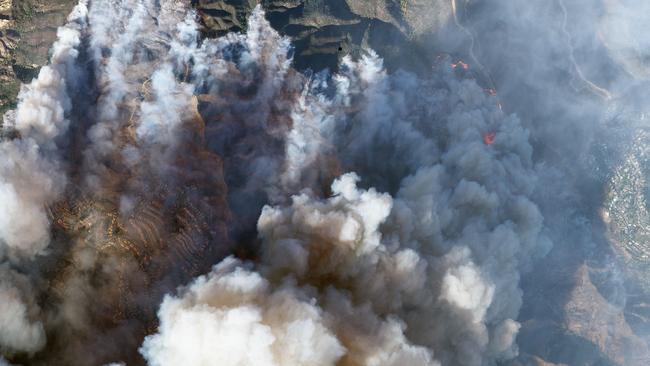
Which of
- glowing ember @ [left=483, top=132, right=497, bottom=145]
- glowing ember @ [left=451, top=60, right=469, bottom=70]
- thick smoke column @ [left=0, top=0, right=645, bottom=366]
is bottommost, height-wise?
glowing ember @ [left=483, top=132, right=497, bottom=145]

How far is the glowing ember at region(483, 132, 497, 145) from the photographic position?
3905 cm

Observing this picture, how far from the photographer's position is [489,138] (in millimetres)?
39469

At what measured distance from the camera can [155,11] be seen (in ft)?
104

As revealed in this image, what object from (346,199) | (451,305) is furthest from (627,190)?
(346,199)

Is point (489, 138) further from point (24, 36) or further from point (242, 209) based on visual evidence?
point (24, 36)

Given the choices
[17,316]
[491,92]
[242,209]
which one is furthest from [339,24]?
[17,316]

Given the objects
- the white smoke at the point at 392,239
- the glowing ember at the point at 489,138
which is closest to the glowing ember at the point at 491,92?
the white smoke at the point at 392,239

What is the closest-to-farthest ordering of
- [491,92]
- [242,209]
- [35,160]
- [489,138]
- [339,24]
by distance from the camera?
[35,160] → [242,209] → [339,24] → [489,138] → [491,92]

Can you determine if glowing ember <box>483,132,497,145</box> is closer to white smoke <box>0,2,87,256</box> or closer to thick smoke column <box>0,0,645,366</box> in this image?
thick smoke column <box>0,0,645,366</box>

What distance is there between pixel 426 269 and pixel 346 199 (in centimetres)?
539

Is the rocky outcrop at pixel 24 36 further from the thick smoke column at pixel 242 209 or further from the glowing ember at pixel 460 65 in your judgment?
the glowing ember at pixel 460 65

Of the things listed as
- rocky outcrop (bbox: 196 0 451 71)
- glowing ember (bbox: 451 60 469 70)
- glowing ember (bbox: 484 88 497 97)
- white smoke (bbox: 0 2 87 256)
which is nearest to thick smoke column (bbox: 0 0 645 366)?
white smoke (bbox: 0 2 87 256)

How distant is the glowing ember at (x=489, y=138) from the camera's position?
39053 millimetres

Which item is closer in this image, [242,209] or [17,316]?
[17,316]
